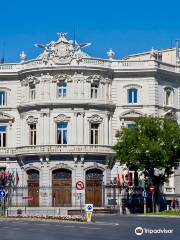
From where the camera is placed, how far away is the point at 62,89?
89188 mm

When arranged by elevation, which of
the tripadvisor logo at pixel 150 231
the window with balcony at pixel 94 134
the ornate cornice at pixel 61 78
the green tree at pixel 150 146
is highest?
the ornate cornice at pixel 61 78

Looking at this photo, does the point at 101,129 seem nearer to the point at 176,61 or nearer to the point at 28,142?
the point at 28,142

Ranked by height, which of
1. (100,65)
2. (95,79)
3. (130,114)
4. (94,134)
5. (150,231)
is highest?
(100,65)

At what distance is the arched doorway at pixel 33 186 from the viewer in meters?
88.3

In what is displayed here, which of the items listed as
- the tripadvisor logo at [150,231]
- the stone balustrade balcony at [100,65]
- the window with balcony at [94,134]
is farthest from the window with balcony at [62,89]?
the tripadvisor logo at [150,231]

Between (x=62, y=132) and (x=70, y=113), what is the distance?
2328 mm

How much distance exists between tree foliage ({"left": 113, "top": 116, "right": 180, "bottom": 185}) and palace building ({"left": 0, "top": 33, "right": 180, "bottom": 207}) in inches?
287

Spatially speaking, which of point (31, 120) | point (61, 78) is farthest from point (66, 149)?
point (61, 78)

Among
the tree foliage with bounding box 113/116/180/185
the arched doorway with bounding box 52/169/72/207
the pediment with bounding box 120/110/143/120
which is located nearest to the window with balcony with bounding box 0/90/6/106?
the arched doorway with bounding box 52/169/72/207

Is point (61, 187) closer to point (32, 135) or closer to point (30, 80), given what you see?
point (32, 135)

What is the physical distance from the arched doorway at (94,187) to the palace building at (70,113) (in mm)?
111

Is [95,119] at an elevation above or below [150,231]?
above

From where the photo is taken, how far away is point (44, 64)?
8906 cm

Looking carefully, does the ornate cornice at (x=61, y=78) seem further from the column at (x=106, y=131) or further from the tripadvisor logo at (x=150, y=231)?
the tripadvisor logo at (x=150, y=231)
